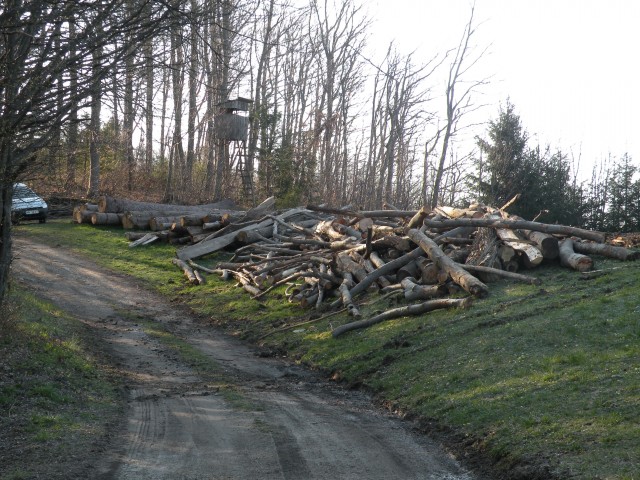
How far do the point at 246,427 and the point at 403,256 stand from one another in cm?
861

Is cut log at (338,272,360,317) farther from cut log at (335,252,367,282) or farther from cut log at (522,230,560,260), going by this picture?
cut log at (522,230,560,260)

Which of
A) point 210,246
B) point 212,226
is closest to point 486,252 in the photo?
point 210,246

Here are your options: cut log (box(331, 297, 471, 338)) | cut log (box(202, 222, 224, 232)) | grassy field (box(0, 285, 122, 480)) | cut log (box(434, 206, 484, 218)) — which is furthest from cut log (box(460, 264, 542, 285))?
cut log (box(202, 222, 224, 232))

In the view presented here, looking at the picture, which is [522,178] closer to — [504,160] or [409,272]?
[504,160]

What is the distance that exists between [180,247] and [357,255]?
1058 centimetres

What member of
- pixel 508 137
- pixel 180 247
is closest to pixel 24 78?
pixel 180 247

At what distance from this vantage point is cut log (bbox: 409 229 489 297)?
14016 mm

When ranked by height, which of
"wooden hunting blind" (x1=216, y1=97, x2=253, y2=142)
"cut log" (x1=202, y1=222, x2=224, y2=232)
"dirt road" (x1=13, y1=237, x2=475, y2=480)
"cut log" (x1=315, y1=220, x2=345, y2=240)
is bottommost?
"dirt road" (x1=13, y1=237, x2=475, y2=480)

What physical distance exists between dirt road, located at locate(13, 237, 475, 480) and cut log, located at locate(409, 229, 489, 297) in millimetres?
3607

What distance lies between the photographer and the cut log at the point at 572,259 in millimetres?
14617

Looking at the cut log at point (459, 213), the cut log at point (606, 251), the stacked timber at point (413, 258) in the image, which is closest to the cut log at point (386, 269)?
the stacked timber at point (413, 258)

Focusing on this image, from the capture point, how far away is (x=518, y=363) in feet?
33.3

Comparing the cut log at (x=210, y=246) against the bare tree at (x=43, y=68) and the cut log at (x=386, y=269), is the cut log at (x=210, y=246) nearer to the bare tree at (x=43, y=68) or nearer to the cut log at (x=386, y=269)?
the cut log at (x=386, y=269)

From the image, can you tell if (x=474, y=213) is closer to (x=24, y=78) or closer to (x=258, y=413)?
(x=258, y=413)
